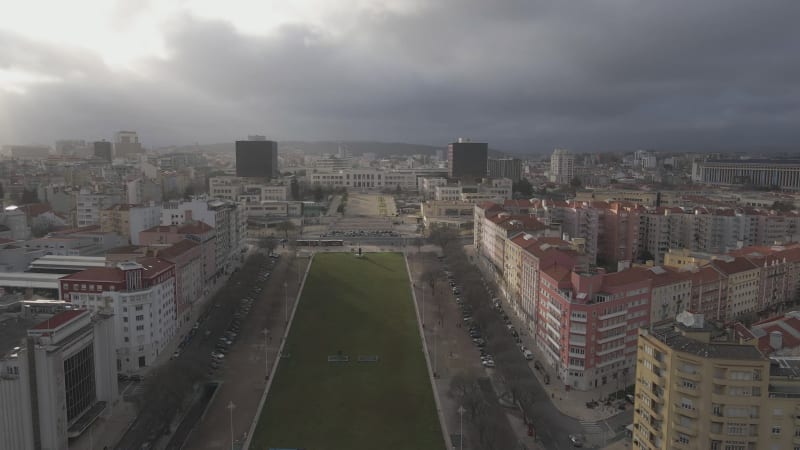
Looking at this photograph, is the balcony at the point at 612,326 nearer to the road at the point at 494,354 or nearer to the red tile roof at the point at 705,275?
the road at the point at 494,354

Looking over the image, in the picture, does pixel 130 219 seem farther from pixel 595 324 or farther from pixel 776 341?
pixel 776 341

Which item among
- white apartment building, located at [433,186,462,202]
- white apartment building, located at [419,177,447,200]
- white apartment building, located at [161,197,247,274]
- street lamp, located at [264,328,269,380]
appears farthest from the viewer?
white apartment building, located at [419,177,447,200]

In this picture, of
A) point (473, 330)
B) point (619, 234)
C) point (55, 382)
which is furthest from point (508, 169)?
point (55, 382)

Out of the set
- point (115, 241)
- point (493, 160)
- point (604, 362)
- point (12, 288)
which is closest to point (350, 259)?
point (115, 241)

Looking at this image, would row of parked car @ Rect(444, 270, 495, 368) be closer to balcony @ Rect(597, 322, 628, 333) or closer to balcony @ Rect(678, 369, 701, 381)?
balcony @ Rect(597, 322, 628, 333)

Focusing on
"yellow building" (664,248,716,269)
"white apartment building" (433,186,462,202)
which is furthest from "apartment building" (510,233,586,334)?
"white apartment building" (433,186,462,202)

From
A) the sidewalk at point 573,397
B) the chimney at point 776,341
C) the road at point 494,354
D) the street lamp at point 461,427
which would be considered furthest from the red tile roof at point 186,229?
the chimney at point 776,341
